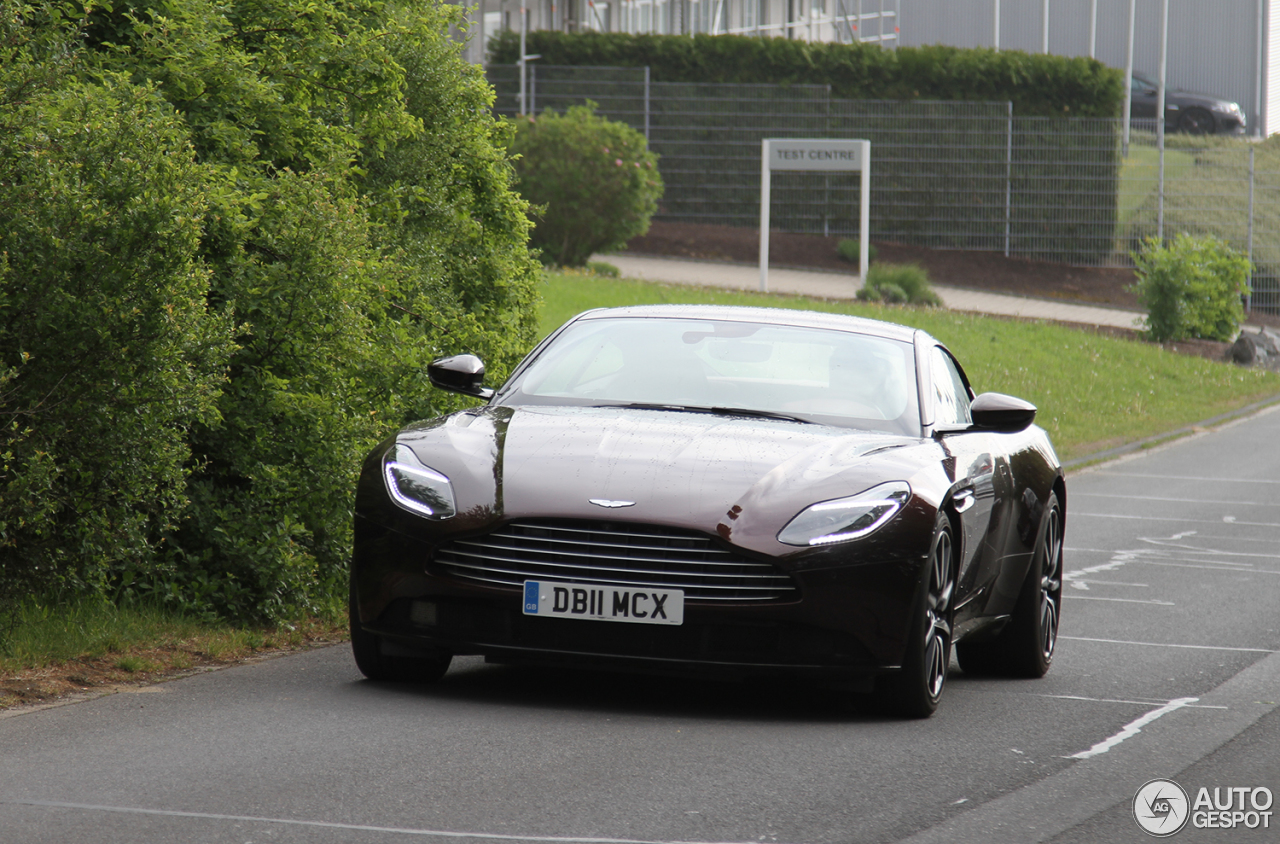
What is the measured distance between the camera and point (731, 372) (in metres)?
7.65

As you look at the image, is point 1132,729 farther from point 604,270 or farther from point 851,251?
point 851,251

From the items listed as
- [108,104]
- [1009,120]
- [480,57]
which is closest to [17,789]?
[108,104]

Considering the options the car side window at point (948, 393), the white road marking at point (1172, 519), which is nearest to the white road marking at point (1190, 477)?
the white road marking at point (1172, 519)

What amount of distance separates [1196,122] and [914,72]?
1733 cm

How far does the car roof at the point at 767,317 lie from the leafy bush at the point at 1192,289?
85.1 feet

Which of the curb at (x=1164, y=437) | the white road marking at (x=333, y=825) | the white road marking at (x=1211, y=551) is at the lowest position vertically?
the curb at (x=1164, y=437)

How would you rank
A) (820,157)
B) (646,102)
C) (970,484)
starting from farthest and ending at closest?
(646,102), (820,157), (970,484)

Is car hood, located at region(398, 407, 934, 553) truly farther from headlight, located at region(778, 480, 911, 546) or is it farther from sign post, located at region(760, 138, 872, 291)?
sign post, located at region(760, 138, 872, 291)

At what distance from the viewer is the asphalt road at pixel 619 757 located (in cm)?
499

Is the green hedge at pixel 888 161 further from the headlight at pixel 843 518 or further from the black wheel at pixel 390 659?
the headlight at pixel 843 518

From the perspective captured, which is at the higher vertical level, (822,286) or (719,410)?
(719,410)

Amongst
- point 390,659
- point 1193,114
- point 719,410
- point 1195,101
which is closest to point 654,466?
point 719,410

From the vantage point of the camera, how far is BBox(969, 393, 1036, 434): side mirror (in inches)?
292

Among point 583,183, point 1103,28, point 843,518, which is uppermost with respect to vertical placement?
point 1103,28
